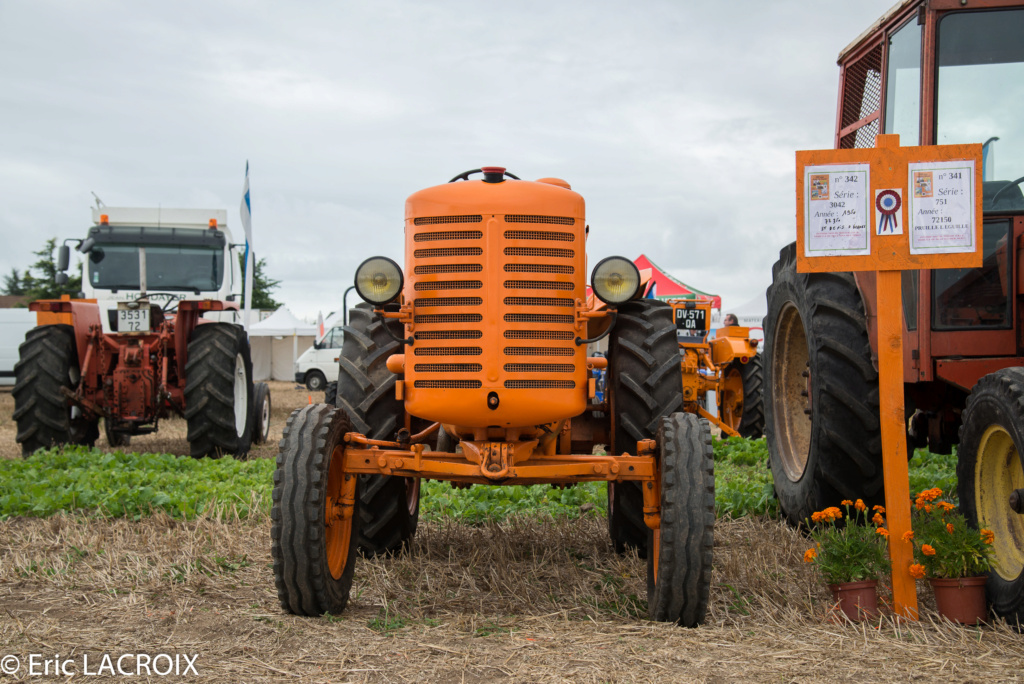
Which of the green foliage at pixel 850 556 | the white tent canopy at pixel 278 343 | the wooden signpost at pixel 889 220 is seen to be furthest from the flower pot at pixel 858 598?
the white tent canopy at pixel 278 343

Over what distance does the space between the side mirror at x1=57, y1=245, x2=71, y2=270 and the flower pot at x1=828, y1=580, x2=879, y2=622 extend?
356 inches

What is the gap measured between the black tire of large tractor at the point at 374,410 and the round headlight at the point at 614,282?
106cm

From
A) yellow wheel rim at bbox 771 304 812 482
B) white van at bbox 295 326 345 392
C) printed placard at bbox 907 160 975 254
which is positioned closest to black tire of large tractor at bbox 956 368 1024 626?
printed placard at bbox 907 160 975 254

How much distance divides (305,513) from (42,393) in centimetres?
604

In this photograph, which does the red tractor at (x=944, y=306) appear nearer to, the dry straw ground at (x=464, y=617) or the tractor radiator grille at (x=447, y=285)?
the dry straw ground at (x=464, y=617)

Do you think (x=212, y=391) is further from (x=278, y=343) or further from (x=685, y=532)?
(x=278, y=343)

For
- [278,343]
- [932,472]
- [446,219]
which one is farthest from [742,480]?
[278,343]

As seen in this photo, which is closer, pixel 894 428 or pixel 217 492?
pixel 894 428

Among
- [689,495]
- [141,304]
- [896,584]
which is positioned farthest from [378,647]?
[141,304]

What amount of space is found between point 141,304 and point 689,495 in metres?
7.26

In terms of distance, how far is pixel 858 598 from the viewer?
149 inches

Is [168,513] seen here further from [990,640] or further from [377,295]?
[990,640]

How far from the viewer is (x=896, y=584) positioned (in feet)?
12.4

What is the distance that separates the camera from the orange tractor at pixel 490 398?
3.67 metres
